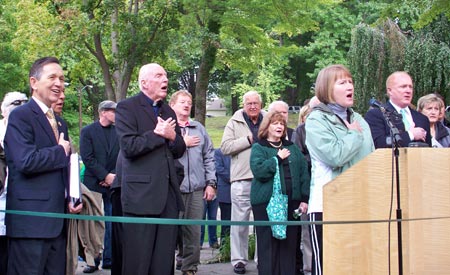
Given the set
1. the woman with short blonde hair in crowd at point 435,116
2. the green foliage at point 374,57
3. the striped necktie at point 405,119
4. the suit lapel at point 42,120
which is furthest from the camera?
the green foliage at point 374,57

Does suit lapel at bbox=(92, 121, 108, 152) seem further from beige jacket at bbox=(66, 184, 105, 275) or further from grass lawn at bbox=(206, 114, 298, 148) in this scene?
grass lawn at bbox=(206, 114, 298, 148)

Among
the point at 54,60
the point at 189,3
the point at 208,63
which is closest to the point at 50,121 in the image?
the point at 54,60

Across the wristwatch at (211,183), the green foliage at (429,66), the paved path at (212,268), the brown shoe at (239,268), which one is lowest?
the paved path at (212,268)

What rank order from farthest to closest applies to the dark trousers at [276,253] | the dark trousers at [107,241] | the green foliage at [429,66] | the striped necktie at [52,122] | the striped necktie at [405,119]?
the green foliage at [429,66], the dark trousers at [107,241], the dark trousers at [276,253], the striped necktie at [405,119], the striped necktie at [52,122]

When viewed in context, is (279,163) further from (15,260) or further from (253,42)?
(253,42)

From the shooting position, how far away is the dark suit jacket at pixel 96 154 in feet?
28.1

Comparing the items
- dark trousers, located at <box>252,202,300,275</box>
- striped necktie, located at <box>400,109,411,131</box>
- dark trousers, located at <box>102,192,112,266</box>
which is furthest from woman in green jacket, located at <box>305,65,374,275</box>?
dark trousers, located at <box>102,192,112,266</box>

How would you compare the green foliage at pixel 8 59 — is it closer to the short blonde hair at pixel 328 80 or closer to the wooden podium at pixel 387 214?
the short blonde hair at pixel 328 80

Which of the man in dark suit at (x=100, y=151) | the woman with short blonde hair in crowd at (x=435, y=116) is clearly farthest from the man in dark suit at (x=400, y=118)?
the man in dark suit at (x=100, y=151)

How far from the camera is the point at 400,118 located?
19.4ft

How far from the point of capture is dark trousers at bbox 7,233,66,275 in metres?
4.92

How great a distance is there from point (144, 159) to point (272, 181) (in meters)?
1.82

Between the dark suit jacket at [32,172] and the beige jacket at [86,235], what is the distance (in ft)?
1.04

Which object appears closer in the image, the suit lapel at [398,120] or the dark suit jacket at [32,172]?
the dark suit jacket at [32,172]
